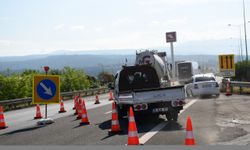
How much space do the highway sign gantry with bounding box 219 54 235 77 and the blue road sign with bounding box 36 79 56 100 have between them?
61.5 feet

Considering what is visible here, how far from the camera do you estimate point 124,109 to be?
17.1 meters

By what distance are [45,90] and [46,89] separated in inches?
2.3

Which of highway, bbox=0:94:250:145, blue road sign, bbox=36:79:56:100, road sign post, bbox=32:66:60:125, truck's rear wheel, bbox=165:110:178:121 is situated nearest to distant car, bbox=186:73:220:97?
highway, bbox=0:94:250:145

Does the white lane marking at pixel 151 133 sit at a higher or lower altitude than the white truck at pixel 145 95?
lower

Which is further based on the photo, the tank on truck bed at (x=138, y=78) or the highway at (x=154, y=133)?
the tank on truck bed at (x=138, y=78)

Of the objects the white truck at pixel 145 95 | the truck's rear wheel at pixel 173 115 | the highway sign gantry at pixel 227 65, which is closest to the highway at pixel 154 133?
the truck's rear wheel at pixel 173 115

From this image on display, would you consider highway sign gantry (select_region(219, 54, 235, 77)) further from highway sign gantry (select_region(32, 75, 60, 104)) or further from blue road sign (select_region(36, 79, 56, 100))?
blue road sign (select_region(36, 79, 56, 100))

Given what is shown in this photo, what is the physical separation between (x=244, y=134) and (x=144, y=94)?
4.49 m

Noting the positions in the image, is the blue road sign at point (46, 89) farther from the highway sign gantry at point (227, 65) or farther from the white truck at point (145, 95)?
the highway sign gantry at point (227, 65)

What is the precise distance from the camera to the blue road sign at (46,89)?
58.7 ft

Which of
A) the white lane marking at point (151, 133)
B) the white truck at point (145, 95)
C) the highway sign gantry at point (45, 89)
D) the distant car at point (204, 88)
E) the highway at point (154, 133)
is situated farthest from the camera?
the distant car at point (204, 88)

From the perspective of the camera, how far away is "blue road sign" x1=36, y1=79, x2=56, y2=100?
58.7 ft

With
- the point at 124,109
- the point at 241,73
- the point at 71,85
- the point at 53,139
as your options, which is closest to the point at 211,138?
the point at 53,139

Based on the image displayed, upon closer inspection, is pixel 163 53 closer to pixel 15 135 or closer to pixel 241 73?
pixel 15 135
